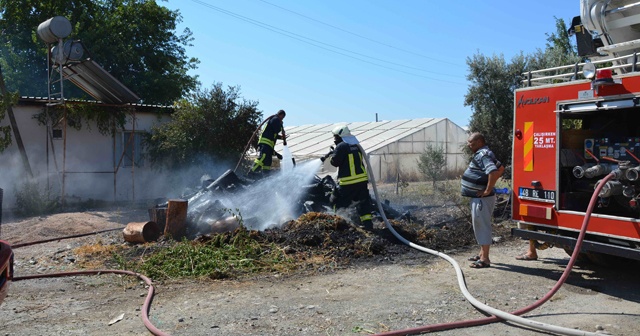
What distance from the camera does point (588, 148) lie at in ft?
21.8

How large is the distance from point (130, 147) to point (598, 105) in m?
14.3

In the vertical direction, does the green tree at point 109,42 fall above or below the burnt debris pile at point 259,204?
above

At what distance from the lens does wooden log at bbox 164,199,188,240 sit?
8.98m

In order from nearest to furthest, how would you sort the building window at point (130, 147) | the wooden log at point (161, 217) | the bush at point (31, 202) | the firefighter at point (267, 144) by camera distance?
the wooden log at point (161, 217) → the firefighter at point (267, 144) → the bush at point (31, 202) → the building window at point (130, 147)

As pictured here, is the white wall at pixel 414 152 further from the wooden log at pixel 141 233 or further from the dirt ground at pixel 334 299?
the dirt ground at pixel 334 299

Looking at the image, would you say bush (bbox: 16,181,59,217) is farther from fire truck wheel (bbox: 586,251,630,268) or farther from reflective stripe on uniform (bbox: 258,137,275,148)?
fire truck wheel (bbox: 586,251,630,268)

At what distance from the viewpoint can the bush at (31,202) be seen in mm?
13695

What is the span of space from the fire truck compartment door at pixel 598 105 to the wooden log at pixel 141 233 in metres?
6.29

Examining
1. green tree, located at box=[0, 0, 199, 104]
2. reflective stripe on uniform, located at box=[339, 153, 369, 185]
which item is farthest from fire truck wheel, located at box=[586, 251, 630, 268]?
green tree, located at box=[0, 0, 199, 104]

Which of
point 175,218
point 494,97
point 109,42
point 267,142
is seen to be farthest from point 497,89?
point 109,42

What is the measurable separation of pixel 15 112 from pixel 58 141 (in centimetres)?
133

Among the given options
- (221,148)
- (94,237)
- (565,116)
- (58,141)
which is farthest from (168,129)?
(565,116)

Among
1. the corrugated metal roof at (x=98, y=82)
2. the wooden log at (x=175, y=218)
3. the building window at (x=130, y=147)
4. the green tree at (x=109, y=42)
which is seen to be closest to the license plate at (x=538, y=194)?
the wooden log at (x=175, y=218)

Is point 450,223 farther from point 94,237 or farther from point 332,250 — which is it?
point 94,237
